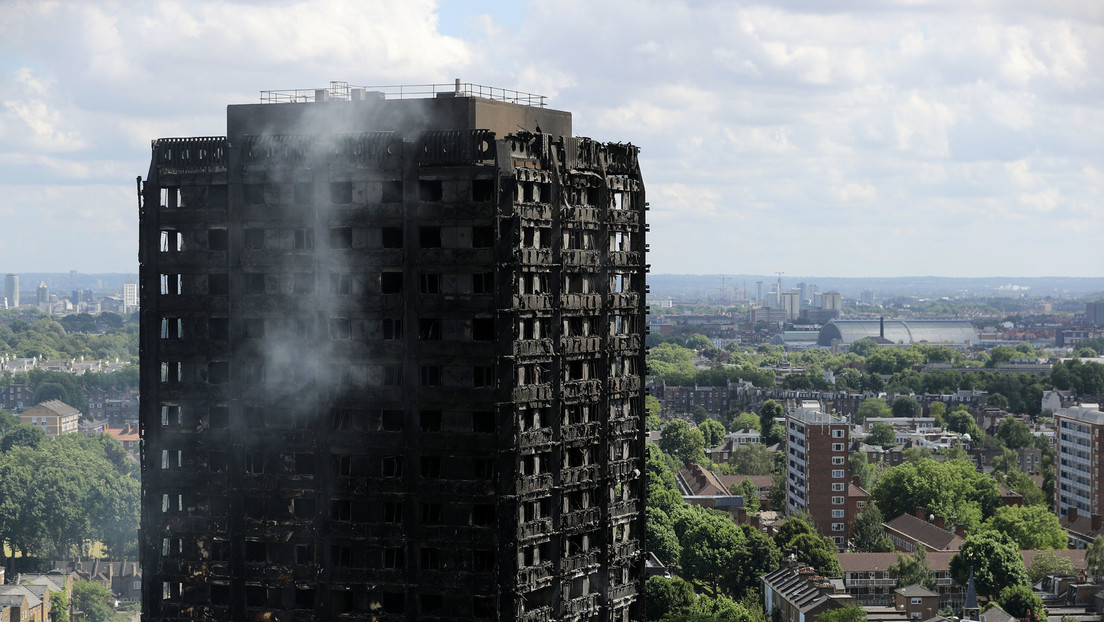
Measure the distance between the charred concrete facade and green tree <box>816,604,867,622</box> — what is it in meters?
93.4

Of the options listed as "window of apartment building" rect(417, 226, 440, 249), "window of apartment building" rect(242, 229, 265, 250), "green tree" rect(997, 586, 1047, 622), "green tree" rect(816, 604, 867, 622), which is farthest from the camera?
"green tree" rect(997, 586, 1047, 622)

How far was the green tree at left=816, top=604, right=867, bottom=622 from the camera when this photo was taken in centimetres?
17462

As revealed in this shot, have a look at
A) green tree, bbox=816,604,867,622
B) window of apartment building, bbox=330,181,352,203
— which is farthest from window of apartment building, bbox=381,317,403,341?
green tree, bbox=816,604,867,622

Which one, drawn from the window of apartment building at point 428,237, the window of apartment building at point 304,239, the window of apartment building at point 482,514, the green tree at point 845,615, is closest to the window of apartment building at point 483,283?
the window of apartment building at point 428,237

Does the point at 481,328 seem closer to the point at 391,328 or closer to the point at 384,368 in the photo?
the point at 391,328

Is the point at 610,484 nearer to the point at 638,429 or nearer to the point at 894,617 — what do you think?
the point at 638,429

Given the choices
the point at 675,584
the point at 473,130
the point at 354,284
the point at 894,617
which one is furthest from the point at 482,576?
the point at 894,617

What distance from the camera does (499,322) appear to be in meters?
78.1

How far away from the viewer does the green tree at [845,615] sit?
174625 millimetres

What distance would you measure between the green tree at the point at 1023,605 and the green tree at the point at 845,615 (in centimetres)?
2819

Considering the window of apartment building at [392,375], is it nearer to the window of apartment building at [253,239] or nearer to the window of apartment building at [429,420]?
the window of apartment building at [429,420]

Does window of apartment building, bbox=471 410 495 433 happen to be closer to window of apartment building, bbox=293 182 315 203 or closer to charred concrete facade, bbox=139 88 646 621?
charred concrete facade, bbox=139 88 646 621

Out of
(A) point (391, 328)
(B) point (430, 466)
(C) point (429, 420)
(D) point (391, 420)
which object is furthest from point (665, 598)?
(A) point (391, 328)

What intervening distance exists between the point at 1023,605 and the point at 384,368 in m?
137
